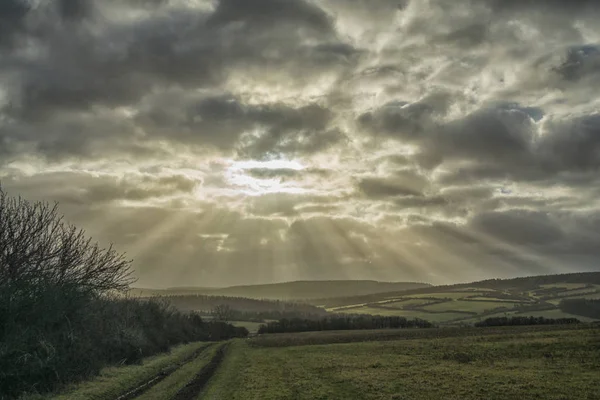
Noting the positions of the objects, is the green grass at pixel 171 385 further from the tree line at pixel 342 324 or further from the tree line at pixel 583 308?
the tree line at pixel 583 308

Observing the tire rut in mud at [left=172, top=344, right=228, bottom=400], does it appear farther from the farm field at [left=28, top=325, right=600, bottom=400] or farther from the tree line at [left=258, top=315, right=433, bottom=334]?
the tree line at [left=258, top=315, right=433, bottom=334]

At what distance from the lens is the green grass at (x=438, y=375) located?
31719 millimetres

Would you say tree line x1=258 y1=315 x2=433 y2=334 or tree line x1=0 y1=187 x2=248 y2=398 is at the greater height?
tree line x1=0 y1=187 x2=248 y2=398

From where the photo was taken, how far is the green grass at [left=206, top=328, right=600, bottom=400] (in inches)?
1249

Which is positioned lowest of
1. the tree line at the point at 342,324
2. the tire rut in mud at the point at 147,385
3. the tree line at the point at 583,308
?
the tree line at the point at 342,324

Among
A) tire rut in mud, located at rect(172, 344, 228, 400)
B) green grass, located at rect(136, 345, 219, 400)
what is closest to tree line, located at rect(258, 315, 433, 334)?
tire rut in mud, located at rect(172, 344, 228, 400)

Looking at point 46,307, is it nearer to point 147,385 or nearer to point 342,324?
point 147,385

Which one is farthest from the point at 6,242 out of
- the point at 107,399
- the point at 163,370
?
the point at 163,370

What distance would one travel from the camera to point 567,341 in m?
56.2

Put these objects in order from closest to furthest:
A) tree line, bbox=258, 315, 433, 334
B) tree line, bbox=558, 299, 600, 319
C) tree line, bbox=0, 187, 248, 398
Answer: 1. tree line, bbox=0, 187, 248, 398
2. tree line, bbox=558, 299, 600, 319
3. tree line, bbox=258, 315, 433, 334

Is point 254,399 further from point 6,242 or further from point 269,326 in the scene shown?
point 269,326

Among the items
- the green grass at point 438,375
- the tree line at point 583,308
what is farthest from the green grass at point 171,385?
the tree line at point 583,308

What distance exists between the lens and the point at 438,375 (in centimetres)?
3978

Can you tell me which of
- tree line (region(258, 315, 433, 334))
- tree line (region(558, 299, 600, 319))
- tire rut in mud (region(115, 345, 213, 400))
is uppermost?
tire rut in mud (region(115, 345, 213, 400))
